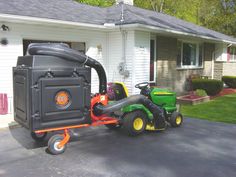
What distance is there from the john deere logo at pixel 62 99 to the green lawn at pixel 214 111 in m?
5.01

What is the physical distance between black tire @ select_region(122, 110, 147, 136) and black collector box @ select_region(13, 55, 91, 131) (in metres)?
1.19

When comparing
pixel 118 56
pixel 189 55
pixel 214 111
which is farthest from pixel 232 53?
pixel 118 56

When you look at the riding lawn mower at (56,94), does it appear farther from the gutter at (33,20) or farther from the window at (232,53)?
the window at (232,53)

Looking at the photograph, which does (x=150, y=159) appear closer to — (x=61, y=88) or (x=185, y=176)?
(x=185, y=176)

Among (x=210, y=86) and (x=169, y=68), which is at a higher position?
(x=169, y=68)

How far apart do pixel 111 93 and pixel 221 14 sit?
24568 millimetres

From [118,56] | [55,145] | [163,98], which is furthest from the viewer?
[118,56]

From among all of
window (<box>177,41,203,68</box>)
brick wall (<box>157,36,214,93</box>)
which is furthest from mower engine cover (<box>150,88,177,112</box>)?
window (<box>177,41,203,68</box>)

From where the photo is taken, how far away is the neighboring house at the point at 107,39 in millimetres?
8180

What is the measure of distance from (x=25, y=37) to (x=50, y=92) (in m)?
4.28

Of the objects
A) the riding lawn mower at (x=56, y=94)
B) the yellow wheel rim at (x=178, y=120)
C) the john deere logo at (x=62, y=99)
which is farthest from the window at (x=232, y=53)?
the john deere logo at (x=62, y=99)

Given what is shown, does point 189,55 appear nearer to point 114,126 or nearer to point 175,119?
point 175,119

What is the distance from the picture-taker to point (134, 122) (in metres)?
6.37

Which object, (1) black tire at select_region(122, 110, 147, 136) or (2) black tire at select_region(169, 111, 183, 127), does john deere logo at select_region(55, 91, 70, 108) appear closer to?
(1) black tire at select_region(122, 110, 147, 136)
